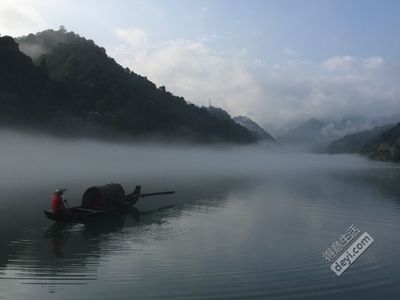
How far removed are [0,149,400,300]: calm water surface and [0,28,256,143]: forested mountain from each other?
252 feet

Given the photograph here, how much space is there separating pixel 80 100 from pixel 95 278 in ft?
407

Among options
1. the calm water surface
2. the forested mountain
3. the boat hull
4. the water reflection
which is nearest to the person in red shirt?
the boat hull

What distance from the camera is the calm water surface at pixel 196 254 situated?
1778cm

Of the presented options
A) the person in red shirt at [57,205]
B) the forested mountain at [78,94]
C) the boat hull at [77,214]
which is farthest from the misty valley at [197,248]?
the forested mountain at [78,94]

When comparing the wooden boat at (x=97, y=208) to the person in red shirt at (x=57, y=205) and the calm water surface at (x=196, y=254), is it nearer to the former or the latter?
the person in red shirt at (x=57, y=205)

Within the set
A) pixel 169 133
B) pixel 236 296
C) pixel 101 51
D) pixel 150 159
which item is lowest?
pixel 236 296

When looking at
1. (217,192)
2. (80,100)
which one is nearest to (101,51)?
(80,100)

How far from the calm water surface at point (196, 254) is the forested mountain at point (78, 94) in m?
76.7

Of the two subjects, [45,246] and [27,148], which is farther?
[27,148]

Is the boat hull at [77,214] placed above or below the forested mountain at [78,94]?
below

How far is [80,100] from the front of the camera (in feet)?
450

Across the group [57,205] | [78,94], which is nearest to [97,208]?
[57,205]

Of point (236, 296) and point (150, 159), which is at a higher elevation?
point (150, 159)

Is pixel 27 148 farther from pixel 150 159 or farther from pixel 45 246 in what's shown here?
pixel 45 246
